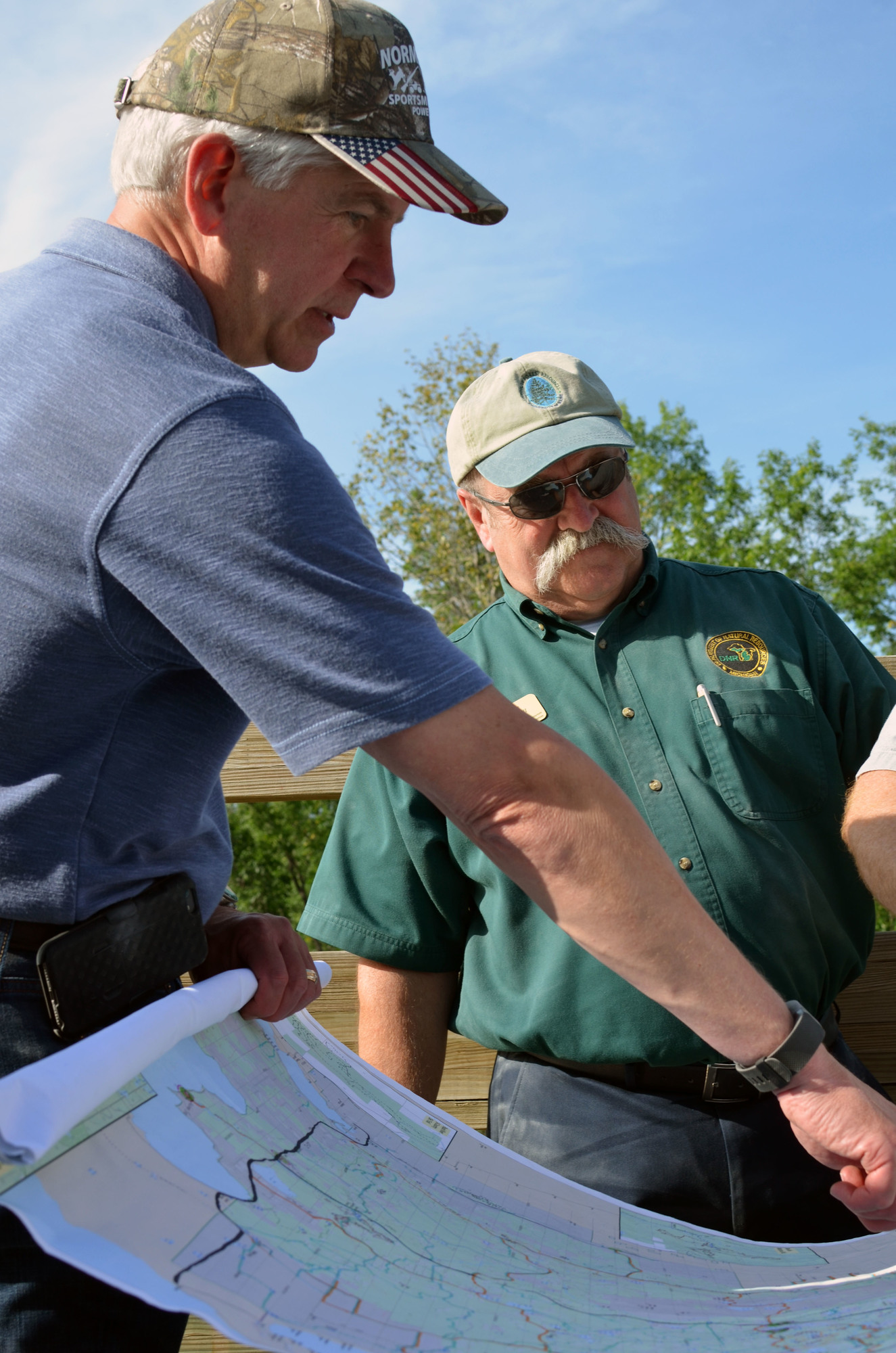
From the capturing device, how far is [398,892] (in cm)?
242

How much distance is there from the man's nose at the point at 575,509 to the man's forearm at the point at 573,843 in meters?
1.47

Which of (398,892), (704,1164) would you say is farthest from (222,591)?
(704,1164)

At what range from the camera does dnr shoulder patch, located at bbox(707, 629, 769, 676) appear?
2.40 meters

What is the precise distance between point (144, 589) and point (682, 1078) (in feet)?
5.18

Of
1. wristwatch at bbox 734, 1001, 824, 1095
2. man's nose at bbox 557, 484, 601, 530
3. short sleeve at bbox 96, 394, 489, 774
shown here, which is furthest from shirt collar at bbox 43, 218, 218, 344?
man's nose at bbox 557, 484, 601, 530

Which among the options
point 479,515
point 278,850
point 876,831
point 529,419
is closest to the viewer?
point 876,831

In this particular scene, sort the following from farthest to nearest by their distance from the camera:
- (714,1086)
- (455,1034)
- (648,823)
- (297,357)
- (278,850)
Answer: (278,850) < (455,1034) < (648,823) < (714,1086) < (297,357)

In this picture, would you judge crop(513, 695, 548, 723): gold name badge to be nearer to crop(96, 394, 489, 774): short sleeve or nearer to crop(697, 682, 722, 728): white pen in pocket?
crop(697, 682, 722, 728): white pen in pocket

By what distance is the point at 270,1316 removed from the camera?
2.84ft

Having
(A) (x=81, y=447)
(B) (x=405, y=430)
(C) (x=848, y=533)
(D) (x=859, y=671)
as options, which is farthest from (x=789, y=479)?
(A) (x=81, y=447)

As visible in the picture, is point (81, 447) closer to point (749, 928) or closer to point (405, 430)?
point (749, 928)

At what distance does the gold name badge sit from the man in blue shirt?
3.72 ft

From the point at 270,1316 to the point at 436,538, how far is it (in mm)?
13829

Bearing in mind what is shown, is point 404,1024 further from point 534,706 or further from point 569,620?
point 569,620
